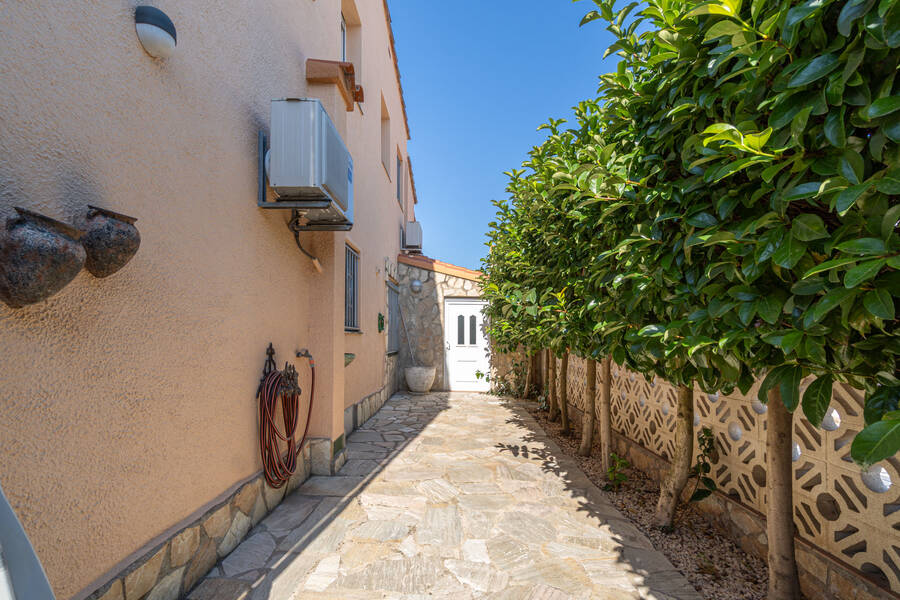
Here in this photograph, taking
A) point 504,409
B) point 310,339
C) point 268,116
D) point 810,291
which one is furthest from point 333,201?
point 504,409

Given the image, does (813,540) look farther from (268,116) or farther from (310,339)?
(268,116)

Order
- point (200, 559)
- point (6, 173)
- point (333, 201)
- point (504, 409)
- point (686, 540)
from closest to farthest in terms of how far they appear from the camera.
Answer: point (6, 173) → point (200, 559) → point (686, 540) → point (333, 201) → point (504, 409)

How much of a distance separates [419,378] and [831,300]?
7.91 m

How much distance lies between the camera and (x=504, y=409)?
7031 mm

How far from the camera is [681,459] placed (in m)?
2.57

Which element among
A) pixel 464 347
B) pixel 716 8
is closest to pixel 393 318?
pixel 464 347

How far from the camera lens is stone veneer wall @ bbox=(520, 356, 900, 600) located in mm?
1670

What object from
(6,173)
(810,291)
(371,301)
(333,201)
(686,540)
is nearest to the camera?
(810,291)

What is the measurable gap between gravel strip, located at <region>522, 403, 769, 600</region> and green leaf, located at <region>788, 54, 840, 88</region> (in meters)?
2.32

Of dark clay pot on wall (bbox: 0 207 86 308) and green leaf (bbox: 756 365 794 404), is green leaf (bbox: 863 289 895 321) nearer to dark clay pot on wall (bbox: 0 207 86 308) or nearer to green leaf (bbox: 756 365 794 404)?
green leaf (bbox: 756 365 794 404)

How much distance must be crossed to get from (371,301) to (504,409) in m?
3.01

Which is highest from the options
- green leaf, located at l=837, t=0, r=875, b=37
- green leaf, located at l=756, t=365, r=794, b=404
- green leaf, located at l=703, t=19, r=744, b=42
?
green leaf, located at l=703, t=19, r=744, b=42

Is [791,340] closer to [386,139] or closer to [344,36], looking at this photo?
[344,36]

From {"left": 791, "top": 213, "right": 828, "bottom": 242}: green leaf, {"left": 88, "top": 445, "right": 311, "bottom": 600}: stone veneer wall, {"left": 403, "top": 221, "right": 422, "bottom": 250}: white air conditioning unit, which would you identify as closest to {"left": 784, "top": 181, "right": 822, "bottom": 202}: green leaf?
{"left": 791, "top": 213, "right": 828, "bottom": 242}: green leaf
